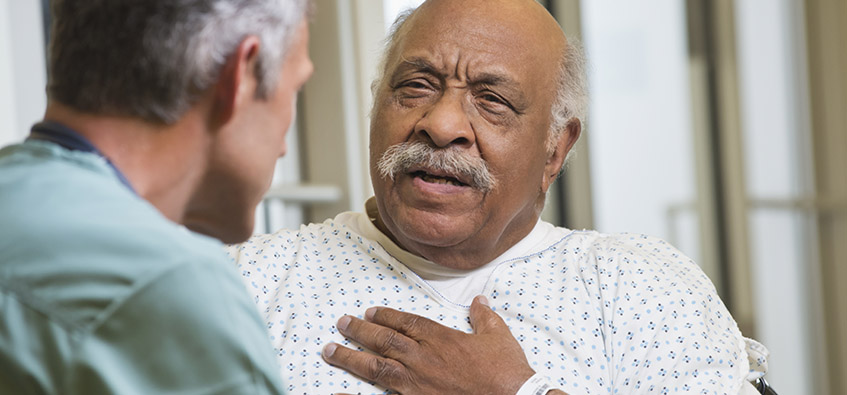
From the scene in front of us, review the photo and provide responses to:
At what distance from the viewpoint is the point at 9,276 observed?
80 cm

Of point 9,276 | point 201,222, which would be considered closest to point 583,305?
point 201,222

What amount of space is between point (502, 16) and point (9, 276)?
1.22m

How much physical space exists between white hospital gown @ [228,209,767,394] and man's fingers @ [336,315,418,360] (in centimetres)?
3

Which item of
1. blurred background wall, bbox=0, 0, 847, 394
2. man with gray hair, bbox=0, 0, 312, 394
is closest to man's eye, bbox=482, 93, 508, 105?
man with gray hair, bbox=0, 0, 312, 394

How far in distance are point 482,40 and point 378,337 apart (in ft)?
2.01

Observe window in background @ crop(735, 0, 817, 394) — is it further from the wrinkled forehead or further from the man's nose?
the man's nose

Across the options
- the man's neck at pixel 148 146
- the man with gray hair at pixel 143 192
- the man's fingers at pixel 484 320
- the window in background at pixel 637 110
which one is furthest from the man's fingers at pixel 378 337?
the window in background at pixel 637 110

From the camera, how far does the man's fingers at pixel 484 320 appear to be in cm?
165

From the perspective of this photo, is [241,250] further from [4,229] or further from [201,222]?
[4,229]

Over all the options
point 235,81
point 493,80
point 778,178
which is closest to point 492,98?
point 493,80

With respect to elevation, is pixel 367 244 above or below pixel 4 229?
below

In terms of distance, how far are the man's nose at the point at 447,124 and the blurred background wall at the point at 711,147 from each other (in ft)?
4.83

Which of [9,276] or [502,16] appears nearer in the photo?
[9,276]

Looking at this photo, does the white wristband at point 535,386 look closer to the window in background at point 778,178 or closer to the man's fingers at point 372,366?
the man's fingers at point 372,366
